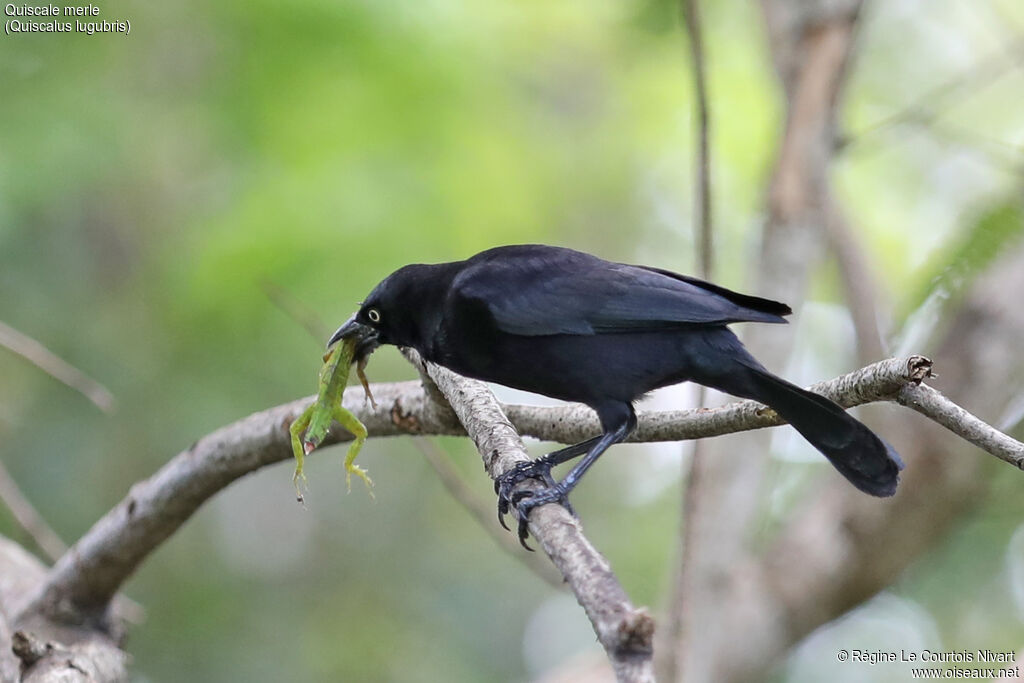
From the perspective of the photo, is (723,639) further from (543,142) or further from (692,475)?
(543,142)

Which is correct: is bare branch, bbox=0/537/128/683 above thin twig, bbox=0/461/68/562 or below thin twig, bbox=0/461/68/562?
below

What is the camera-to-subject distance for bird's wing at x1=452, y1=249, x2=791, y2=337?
3775 millimetres

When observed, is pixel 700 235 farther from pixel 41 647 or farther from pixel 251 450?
A: pixel 41 647

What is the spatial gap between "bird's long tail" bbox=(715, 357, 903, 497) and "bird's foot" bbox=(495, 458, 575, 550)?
0.72m

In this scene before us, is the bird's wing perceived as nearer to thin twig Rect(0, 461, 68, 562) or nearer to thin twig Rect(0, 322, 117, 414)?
thin twig Rect(0, 322, 117, 414)

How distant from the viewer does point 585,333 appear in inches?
153

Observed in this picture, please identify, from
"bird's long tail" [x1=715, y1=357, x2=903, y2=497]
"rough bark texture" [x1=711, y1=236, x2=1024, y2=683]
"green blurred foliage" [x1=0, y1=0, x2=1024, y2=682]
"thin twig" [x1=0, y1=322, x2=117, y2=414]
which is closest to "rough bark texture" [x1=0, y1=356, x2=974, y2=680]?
"bird's long tail" [x1=715, y1=357, x2=903, y2=497]

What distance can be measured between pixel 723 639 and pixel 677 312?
3043 millimetres

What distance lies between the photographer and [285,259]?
6215mm

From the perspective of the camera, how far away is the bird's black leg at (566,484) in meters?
3.20

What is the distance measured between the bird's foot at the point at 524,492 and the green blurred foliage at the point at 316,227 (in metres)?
2.16

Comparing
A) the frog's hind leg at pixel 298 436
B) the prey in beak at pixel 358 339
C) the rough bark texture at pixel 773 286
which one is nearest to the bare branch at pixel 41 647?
the frog's hind leg at pixel 298 436

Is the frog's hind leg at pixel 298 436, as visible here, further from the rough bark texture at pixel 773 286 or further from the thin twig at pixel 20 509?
the rough bark texture at pixel 773 286

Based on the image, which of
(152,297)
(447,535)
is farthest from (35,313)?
(447,535)
